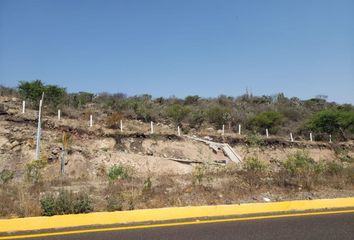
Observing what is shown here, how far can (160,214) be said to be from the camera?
7746 millimetres

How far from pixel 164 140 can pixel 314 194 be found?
2362cm

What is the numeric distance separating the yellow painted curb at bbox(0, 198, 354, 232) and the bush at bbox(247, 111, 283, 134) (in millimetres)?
37791

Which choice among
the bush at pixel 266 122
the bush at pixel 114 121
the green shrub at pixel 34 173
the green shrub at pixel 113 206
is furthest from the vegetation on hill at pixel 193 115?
the green shrub at pixel 113 206

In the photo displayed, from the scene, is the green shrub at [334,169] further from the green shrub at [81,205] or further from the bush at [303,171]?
the green shrub at [81,205]

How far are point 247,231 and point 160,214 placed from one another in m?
1.85

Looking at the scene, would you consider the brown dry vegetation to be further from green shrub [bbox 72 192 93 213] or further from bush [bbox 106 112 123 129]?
green shrub [bbox 72 192 93 213]

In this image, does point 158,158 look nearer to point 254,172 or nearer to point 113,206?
point 254,172

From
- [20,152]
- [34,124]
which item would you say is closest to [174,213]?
[20,152]

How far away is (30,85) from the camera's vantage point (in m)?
42.4

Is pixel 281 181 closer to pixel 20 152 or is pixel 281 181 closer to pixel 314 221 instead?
pixel 314 221

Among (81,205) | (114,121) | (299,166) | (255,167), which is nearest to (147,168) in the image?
(114,121)

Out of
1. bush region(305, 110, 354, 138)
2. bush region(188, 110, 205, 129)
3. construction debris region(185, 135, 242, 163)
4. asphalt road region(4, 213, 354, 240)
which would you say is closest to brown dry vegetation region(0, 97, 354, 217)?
construction debris region(185, 135, 242, 163)

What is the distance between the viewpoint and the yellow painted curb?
6.88 m

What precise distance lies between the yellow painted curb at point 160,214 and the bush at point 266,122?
1488 inches
